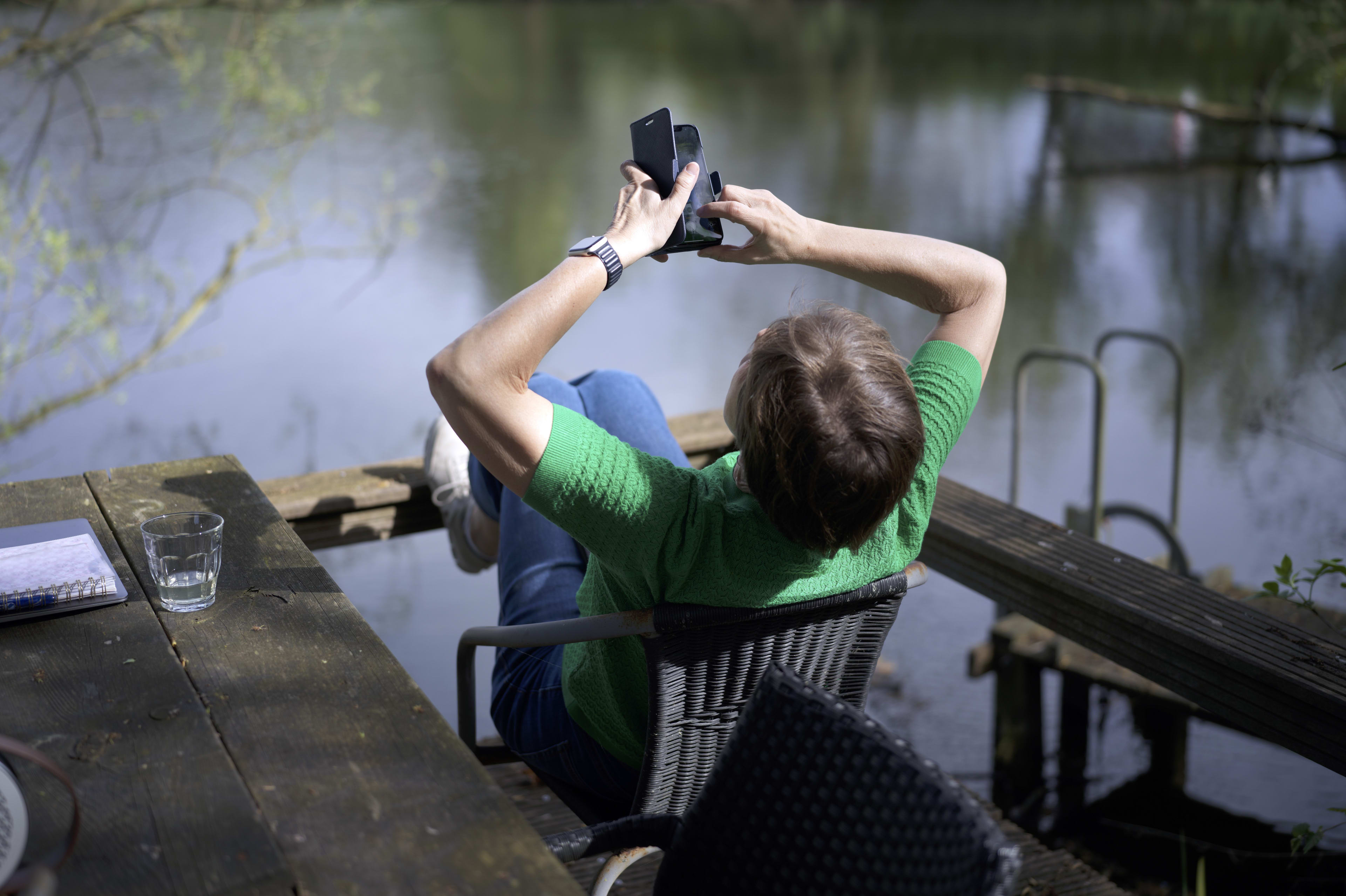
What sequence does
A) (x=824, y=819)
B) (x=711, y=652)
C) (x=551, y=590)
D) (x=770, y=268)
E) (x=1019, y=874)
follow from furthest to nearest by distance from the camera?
(x=770, y=268) → (x=1019, y=874) → (x=551, y=590) → (x=711, y=652) → (x=824, y=819)

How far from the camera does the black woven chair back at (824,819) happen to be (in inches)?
27.6

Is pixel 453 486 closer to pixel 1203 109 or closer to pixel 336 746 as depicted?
pixel 336 746

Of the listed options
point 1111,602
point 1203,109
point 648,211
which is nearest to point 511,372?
point 648,211

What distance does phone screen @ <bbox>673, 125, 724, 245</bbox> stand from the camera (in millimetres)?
1208

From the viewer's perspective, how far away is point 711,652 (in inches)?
43.1

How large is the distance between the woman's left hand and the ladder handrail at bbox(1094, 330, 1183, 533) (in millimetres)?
1852

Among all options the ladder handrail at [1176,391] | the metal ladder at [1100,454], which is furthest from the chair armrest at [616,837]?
the ladder handrail at [1176,391]

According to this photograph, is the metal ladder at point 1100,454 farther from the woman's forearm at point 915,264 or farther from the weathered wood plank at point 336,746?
the weathered wood plank at point 336,746

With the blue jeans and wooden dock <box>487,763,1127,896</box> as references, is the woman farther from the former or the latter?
wooden dock <box>487,763,1127,896</box>

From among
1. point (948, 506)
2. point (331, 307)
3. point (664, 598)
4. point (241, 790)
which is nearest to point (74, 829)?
point (241, 790)

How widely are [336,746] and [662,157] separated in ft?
2.33

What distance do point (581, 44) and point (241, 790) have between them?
764cm

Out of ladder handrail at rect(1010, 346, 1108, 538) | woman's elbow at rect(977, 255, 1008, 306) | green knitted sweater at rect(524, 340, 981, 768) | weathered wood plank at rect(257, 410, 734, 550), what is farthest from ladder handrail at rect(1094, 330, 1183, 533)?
green knitted sweater at rect(524, 340, 981, 768)

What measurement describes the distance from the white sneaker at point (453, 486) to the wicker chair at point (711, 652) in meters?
0.59
